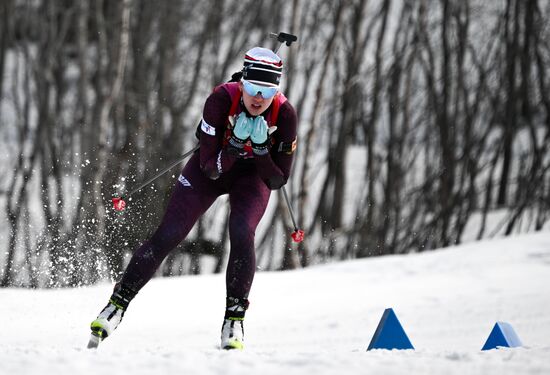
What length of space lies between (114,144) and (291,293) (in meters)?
7.95

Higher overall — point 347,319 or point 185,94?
point 185,94

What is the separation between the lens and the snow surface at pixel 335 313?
356 cm

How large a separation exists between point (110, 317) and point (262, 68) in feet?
4.47

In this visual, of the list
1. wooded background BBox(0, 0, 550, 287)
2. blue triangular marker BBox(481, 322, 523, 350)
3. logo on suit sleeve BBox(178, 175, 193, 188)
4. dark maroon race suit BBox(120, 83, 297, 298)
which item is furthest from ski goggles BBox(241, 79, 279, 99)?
wooded background BBox(0, 0, 550, 287)

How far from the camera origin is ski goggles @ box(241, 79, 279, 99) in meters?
4.17

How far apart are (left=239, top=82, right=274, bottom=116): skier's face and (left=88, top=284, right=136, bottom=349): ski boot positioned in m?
1.03

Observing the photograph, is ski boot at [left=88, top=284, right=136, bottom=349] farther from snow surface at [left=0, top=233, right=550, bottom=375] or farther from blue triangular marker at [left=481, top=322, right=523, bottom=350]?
blue triangular marker at [left=481, top=322, right=523, bottom=350]

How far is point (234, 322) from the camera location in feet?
13.9

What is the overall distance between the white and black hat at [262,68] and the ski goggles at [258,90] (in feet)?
0.06

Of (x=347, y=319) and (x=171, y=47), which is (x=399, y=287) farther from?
(x=171, y=47)

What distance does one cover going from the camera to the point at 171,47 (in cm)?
1569

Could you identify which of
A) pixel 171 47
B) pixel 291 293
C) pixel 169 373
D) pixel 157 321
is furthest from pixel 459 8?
pixel 169 373

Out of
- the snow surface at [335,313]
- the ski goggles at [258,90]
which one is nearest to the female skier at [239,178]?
the ski goggles at [258,90]

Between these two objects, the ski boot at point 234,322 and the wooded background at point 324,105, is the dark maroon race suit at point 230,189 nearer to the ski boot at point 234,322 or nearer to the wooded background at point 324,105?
the ski boot at point 234,322
